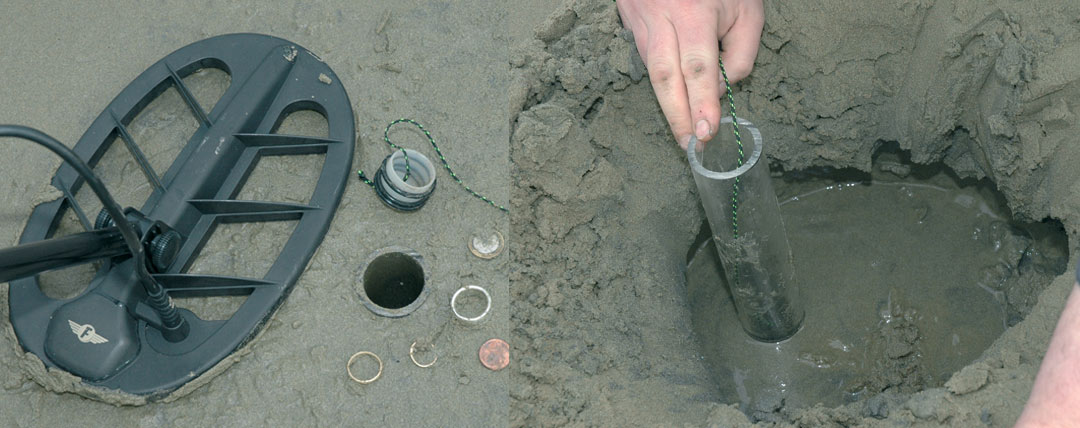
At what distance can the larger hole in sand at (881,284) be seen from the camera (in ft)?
6.72

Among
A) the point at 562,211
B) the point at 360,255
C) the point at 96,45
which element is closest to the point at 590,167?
the point at 562,211

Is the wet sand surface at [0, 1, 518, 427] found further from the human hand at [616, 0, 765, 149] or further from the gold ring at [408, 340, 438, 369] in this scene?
the human hand at [616, 0, 765, 149]

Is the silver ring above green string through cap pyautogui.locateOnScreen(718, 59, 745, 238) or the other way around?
the other way around

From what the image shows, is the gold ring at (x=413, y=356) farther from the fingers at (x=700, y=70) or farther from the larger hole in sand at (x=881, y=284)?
the fingers at (x=700, y=70)

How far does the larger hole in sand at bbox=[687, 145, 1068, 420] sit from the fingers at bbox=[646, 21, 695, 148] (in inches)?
24.3

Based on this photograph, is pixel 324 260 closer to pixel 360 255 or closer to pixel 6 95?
pixel 360 255

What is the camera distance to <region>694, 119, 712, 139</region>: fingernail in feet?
5.50

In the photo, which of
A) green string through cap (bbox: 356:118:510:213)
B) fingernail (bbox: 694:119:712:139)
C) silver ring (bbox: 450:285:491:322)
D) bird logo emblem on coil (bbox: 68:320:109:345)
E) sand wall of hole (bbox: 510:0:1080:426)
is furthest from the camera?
green string through cap (bbox: 356:118:510:213)

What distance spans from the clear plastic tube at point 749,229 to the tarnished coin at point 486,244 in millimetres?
479

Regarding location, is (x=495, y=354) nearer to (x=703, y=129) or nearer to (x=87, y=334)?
(x=703, y=129)

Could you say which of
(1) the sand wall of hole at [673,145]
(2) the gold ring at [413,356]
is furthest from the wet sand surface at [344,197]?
(1) the sand wall of hole at [673,145]

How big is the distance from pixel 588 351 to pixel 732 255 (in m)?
0.36

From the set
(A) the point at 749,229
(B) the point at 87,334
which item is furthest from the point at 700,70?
(B) the point at 87,334

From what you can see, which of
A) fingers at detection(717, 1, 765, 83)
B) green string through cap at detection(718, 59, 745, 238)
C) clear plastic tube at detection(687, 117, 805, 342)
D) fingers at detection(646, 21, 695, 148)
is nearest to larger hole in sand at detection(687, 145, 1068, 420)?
clear plastic tube at detection(687, 117, 805, 342)
